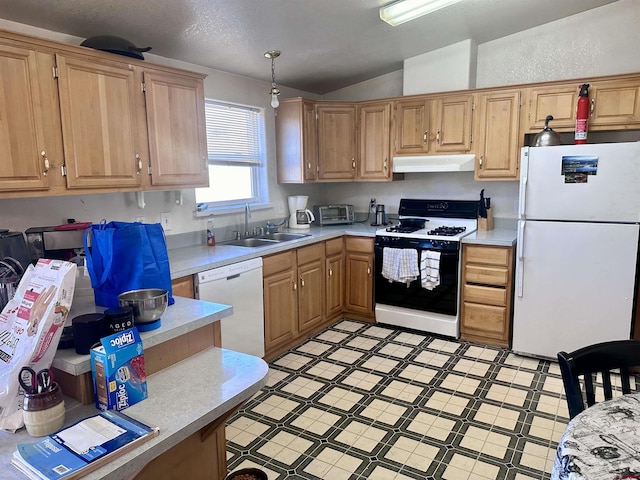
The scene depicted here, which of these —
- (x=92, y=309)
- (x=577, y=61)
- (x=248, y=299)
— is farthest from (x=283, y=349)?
(x=577, y=61)

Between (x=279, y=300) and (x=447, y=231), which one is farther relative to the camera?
(x=447, y=231)

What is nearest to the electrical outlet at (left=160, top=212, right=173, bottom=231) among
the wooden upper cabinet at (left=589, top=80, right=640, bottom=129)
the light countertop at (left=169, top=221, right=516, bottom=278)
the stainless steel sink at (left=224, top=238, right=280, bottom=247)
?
the light countertop at (left=169, top=221, right=516, bottom=278)

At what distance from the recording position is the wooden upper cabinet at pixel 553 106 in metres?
3.40

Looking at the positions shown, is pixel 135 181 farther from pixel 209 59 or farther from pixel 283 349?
pixel 283 349

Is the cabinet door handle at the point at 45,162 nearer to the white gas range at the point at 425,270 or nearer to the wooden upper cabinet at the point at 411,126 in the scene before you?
the white gas range at the point at 425,270

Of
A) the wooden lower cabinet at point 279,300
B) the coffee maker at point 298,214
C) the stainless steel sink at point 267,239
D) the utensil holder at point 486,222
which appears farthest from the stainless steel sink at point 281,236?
the utensil holder at point 486,222

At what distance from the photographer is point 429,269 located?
147 inches

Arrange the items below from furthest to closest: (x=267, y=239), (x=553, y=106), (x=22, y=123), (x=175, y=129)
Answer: (x=267, y=239) < (x=553, y=106) < (x=175, y=129) < (x=22, y=123)

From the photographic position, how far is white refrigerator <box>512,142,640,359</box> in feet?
9.70

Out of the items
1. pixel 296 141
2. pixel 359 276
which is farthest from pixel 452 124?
pixel 359 276

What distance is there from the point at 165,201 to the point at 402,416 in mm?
2245

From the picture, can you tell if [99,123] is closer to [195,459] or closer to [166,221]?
[166,221]

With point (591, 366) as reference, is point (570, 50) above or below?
above

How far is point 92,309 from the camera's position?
1754 millimetres
